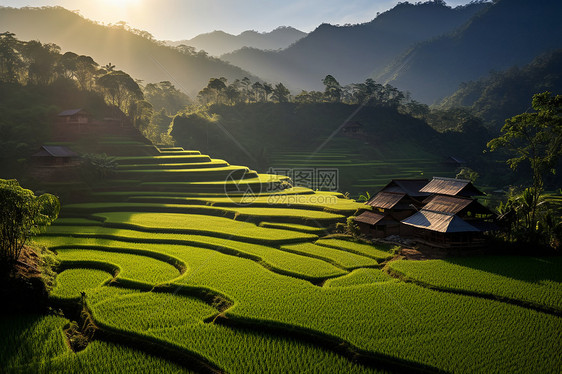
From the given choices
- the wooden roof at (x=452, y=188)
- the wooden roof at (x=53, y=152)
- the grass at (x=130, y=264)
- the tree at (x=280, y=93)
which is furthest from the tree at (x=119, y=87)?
the wooden roof at (x=452, y=188)

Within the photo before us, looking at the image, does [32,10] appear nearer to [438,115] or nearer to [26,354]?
[438,115]

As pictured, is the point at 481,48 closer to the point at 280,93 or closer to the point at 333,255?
the point at 280,93

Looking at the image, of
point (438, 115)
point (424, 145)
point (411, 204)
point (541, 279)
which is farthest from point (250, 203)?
point (438, 115)

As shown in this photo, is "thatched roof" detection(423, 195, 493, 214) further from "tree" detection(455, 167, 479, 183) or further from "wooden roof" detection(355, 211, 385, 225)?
"tree" detection(455, 167, 479, 183)

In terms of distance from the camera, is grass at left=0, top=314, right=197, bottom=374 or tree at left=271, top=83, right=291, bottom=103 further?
tree at left=271, top=83, right=291, bottom=103

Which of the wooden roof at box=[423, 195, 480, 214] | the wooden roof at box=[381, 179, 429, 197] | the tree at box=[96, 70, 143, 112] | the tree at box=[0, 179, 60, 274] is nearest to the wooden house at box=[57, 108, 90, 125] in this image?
the tree at box=[96, 70, 143, 112]

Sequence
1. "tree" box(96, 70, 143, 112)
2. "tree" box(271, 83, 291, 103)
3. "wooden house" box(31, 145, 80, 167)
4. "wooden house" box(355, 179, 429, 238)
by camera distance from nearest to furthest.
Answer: "wooden house" box(355, 179, 429, 238) → "wooden house" box(31, 145, 80, 167) → "tree" box(96, 70, 143, 112) → "tree" box(271, 83, 291, 103)

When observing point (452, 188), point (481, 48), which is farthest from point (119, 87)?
point (481, 48)
